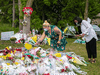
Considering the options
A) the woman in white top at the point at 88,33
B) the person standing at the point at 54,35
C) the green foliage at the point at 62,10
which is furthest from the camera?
the green foliage at the point at 62,10

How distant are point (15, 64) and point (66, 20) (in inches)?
503

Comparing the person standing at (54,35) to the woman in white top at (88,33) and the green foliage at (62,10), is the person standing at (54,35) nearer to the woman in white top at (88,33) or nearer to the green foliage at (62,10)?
the woman in white top at (88,33)

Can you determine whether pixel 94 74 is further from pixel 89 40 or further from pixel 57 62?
pixel 89 40

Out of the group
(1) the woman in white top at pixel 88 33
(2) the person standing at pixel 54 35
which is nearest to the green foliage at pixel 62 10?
(1) the woman in white top at pixel 88 33

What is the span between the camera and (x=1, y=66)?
406cm

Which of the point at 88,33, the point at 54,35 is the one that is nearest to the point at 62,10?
the point at 88,33

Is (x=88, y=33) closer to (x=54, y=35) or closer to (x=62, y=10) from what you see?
(x=54, y=35)

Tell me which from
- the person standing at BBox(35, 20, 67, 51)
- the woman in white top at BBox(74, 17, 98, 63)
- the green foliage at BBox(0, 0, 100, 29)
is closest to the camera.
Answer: the person standing at BBox(35, 20, 67, 51)

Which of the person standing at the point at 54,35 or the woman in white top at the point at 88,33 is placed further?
the woman in white top at the point at 88,33

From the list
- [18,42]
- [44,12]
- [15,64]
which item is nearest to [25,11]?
[18,42]

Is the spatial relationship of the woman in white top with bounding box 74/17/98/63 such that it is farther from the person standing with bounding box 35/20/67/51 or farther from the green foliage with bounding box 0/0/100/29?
the green foliage with bounding box 0/0/100/29

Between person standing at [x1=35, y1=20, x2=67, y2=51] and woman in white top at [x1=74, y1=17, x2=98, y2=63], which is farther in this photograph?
woman in white top at [x1=74, y1=17, x2=98, y2=63]

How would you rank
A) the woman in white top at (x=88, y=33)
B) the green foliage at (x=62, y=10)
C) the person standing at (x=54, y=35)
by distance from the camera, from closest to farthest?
the person standing at (x=54, y=35) < the woman in white top at (x=88, y=33) < the green foliage at (x=62, y=10)

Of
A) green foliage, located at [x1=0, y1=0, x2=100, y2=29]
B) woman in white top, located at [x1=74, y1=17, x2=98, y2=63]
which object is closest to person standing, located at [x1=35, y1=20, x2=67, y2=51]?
woman in white top, located at [x1=74, y1=17, x2=98, y2=63]
